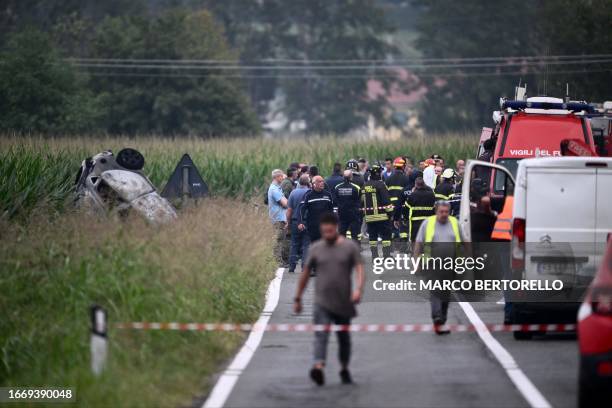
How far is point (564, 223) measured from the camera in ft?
52.3

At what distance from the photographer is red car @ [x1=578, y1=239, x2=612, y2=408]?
10867mm

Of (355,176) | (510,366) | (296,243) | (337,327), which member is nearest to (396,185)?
(355,176)

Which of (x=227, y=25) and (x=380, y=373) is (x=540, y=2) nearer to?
(x=227, y=25)

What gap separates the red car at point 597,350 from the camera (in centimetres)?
1087

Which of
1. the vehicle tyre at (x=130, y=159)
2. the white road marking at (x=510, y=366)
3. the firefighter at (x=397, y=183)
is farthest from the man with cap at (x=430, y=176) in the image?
the white road marking at (x=510, y=366)

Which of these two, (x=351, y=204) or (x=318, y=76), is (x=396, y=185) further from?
(x=318, y=76)

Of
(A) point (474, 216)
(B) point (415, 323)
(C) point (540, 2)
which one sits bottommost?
(B) point (415, 323)

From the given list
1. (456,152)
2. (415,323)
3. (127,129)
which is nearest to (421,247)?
(415,323)

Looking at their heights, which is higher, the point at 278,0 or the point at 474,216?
the point at 278,0

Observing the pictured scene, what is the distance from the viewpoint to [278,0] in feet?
336

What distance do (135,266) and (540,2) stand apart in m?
63.7

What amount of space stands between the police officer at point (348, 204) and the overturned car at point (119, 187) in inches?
160

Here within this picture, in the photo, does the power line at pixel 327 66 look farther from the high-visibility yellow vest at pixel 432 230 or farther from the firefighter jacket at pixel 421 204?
the high-visibility yellow vest at pixel 432 230

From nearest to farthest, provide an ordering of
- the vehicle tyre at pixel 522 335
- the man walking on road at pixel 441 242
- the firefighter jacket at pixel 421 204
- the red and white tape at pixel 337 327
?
1. the red and white tape at pixel 337 327
2. the vehicle tyre at pixel 522 335
3. the man walking on road at pixel 441 242
4. the firefighter jacket at pixel 421 204
